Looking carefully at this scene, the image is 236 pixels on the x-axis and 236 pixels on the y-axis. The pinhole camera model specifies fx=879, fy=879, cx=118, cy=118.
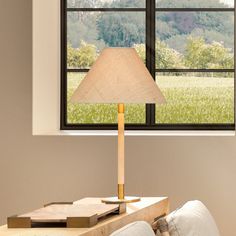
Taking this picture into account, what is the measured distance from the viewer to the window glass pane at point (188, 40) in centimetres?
531

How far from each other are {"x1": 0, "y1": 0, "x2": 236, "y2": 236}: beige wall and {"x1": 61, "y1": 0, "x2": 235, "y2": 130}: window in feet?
1.20

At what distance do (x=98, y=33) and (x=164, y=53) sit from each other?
1.38 feet

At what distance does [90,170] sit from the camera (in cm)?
492

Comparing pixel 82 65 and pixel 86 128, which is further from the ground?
pixel 82 65

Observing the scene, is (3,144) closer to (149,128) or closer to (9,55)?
(9,55)

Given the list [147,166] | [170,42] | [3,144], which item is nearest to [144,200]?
[147,166]

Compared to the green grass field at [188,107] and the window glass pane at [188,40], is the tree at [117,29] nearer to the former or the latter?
the window glass pane at [188,40]

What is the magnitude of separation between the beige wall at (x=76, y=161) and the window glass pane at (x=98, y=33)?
47 cm

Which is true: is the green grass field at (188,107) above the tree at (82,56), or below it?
below

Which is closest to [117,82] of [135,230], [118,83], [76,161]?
[118,83]

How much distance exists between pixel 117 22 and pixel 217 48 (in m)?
0.63

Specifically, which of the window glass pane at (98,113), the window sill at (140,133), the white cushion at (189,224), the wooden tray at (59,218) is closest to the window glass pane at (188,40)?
Answer: the window glass pane at (98,113)

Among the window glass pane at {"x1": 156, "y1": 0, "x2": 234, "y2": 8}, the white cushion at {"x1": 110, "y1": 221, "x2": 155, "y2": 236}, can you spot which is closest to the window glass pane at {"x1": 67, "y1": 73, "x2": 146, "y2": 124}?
the window glass pane at {"x1": 156, "y1": 0, "x2": 234, "y2": 8}

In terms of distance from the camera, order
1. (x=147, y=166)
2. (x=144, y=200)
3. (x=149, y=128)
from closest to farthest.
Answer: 1. (x=144, y=200)
2. (x=147, y=166)
3. (x=149, y=128)
